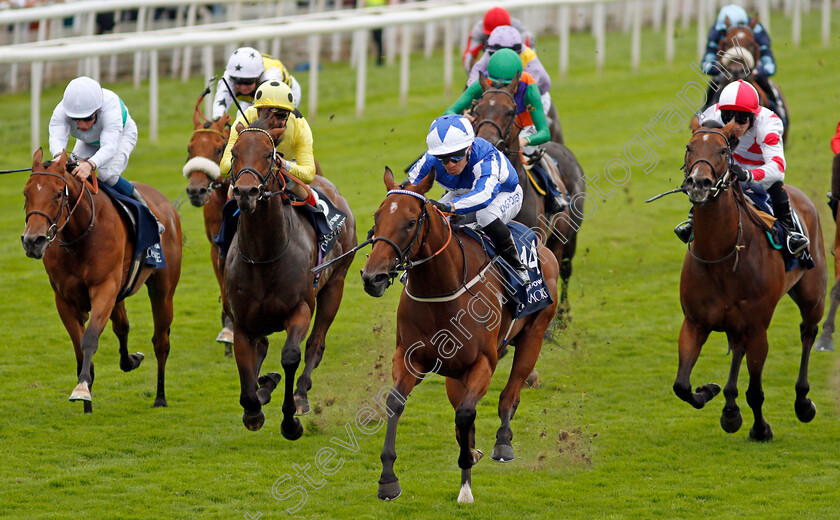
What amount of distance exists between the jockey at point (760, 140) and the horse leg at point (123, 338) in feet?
13.4

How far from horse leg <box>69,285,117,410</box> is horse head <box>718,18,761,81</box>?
5990 millimetres

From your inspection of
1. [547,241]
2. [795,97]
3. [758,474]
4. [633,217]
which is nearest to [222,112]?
[547,241]

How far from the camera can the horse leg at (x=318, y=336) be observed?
7.47 metres

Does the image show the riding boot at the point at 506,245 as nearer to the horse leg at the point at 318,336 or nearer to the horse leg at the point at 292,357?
the horse leg at the point at 292,357

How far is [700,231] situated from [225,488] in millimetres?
3273

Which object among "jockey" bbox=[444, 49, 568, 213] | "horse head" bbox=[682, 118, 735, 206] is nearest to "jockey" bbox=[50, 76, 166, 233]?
"jockey" bbox=[444, 49, 568, 213]

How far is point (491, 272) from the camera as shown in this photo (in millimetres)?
6410

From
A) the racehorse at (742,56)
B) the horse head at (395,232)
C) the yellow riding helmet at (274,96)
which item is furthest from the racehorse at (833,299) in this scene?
the horse head at (395,232)

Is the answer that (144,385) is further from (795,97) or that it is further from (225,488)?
(795,97)

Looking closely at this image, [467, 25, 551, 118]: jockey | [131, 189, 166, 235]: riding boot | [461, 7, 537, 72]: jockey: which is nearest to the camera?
[131, 189, 166, 235]: riding boot

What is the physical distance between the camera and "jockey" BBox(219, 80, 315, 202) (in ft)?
22.9

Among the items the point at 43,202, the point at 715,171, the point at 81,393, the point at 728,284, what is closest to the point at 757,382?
the point at 728,284

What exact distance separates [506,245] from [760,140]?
2078mm

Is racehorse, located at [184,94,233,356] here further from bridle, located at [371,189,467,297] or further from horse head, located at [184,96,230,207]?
bridle, located at [371,189,467,297]
